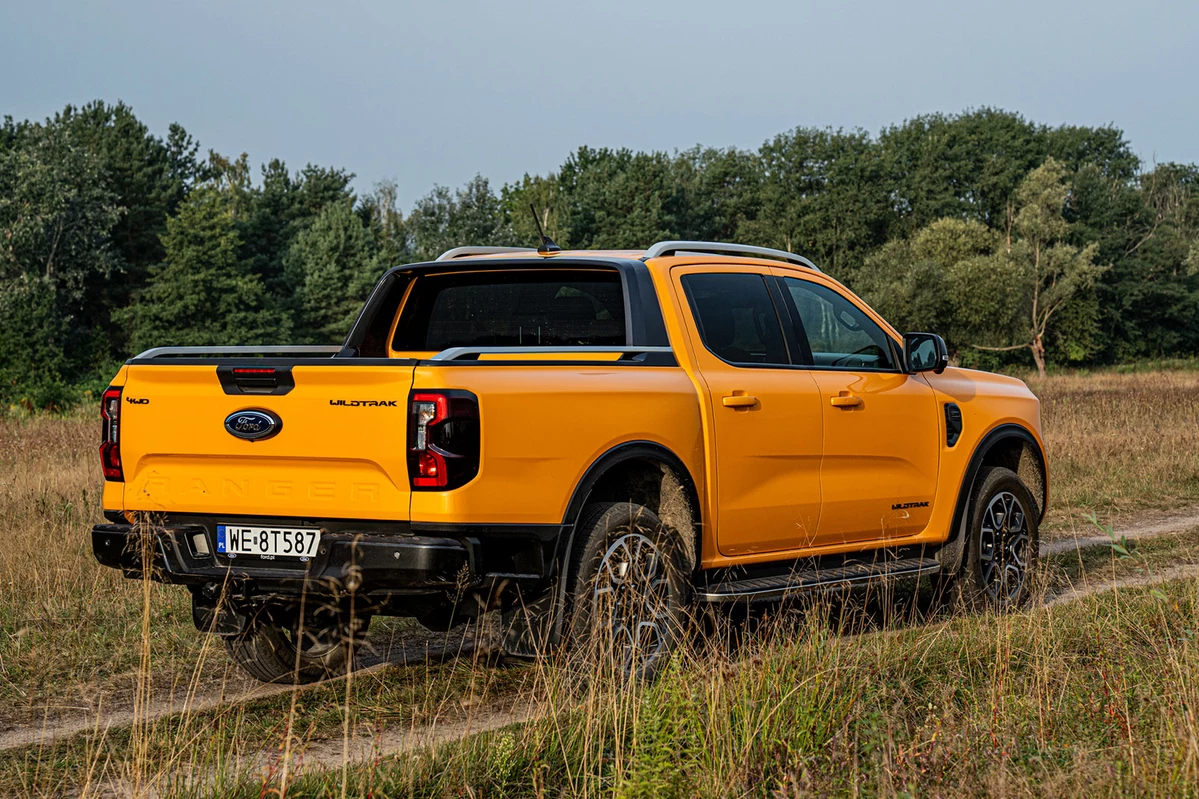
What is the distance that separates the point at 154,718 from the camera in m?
5.47

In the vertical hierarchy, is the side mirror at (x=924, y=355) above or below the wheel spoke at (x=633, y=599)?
above

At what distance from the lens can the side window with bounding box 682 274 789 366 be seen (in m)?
6.46

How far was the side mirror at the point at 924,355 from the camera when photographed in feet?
24.3

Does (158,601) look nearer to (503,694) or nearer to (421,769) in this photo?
(503,694)

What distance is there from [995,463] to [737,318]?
2540 millimetres

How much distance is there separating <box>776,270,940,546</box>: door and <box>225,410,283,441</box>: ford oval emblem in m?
2.82

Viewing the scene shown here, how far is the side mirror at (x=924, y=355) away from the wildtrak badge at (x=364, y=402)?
3438mm

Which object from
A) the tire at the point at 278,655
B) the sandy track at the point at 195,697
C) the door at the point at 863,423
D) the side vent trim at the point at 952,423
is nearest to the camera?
the sandy track at the point at 195,697

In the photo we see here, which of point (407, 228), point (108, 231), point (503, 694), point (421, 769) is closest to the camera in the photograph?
point (421, 769)

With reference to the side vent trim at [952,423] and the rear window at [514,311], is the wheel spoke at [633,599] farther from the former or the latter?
the side vent trim at [952,423]

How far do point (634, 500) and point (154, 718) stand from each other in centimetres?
220

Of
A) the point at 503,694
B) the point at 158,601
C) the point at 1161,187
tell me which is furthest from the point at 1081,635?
the point at 1161,187

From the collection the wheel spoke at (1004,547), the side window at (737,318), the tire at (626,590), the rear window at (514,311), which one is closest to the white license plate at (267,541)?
the tire at (626,590)

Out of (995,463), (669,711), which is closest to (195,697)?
(669,711)
